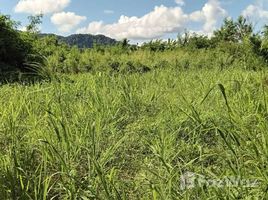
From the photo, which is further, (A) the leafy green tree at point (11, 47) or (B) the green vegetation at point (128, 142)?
(A) the leafy green tree at point (11, 47)

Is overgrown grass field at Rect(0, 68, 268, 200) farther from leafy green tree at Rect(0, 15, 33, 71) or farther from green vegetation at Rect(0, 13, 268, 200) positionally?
leafy green tree at Rect(0, 15, 33, 71)

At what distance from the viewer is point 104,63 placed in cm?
1216

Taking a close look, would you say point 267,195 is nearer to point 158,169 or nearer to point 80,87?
point 158,169

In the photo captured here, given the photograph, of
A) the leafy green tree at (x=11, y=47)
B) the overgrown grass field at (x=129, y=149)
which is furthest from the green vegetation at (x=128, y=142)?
the leafy green tree at (x=11, y=47)

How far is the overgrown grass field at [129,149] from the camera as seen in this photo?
6.69 ft

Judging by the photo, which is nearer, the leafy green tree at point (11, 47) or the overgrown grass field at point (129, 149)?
the overgrown grass field at point (129, 149)

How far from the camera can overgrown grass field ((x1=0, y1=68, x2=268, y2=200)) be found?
204 cm

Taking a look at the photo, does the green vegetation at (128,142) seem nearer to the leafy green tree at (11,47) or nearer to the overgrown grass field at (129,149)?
the overgrown grass field at (129,149)

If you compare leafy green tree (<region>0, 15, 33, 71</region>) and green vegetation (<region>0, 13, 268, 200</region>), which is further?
leafy green tree (<region>0, 15, 33, 71</region>)

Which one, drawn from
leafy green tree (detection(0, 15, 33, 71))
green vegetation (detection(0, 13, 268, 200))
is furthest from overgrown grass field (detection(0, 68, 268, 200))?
leafy green tree (detection(0, 15, 33, 71))

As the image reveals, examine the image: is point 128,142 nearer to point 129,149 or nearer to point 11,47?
point 129,149

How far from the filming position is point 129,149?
3.07 m

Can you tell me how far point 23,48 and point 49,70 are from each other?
7334 millimetres

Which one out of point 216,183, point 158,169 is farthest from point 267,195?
point 158,169
